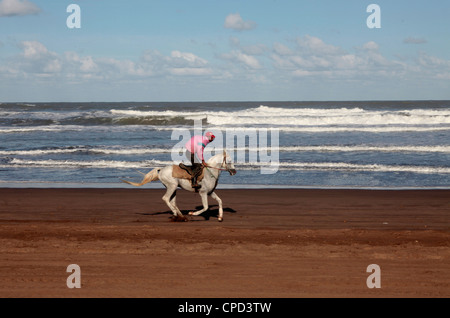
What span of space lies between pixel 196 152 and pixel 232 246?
270 centimetres

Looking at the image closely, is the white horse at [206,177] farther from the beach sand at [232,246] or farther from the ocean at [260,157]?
the ocean at [260,157]

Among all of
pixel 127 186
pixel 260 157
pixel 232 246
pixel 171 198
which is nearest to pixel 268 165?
pixel 260 157

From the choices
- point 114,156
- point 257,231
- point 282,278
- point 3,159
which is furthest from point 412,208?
point 3,159

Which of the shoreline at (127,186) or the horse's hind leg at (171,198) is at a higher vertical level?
the horse's hind leg at (171,198)

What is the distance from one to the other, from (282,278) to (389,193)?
8764mm

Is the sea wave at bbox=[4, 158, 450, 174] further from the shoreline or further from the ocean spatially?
the shoreline

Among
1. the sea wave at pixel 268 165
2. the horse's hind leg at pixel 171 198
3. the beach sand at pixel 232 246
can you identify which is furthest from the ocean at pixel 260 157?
the horse's hind leg at pixel 171 198

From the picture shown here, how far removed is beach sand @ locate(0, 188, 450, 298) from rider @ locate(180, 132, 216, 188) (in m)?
1.08

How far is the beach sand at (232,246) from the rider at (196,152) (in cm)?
108

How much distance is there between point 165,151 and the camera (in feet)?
88.6

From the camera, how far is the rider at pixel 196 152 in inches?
440

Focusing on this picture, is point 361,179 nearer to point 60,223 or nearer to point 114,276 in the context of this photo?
point 60,223

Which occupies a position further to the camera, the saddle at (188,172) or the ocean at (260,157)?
the ocean at (260,157)
